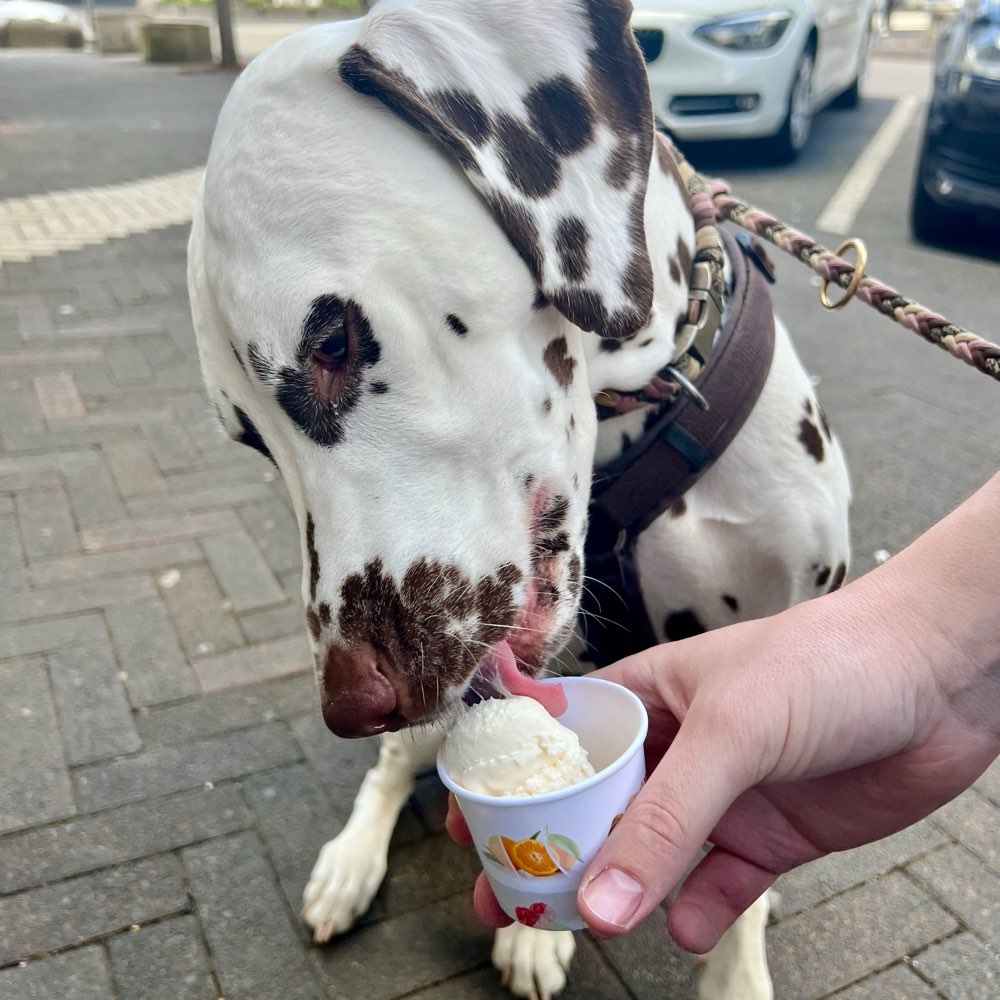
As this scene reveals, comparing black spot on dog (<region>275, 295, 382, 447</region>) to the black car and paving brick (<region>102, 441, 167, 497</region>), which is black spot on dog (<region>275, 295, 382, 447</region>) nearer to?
paving brick (<region>102, 441, 167, 497</region>)

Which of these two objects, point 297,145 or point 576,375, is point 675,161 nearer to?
point 576,375

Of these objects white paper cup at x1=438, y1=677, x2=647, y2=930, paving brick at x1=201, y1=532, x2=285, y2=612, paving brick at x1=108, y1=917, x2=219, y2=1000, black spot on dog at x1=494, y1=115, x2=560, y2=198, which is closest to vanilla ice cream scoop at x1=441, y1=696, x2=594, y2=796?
white paper cup at x1=438, y1=677, x2=647, y2=930

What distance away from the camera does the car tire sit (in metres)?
8.21

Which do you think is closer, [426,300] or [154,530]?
[426,300]

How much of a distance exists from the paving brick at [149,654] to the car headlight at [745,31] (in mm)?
6405

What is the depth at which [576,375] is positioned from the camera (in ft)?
5.59

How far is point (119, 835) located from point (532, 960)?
1.02m

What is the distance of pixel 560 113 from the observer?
157cm

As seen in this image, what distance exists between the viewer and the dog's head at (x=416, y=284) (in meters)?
1.50

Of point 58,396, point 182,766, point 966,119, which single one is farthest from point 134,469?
point 966,119

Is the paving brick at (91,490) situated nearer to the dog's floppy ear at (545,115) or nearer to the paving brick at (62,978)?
the paving brick at (62,978)

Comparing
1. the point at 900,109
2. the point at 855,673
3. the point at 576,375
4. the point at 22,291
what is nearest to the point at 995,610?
the point at 855,673

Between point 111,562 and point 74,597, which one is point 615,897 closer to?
point 74,597

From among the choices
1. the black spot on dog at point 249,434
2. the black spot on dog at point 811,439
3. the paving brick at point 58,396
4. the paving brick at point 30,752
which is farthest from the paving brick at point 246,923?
the paving brick at point 58,396
